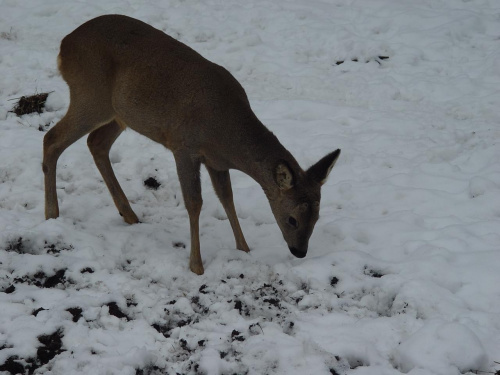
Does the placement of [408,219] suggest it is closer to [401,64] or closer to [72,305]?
[72,305]

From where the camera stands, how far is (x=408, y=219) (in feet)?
20.3

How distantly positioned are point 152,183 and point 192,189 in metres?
1.52

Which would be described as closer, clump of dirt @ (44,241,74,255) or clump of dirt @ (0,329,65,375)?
clump of dirt @ (0,329,65,375)

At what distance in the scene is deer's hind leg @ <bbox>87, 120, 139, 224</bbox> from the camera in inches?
248

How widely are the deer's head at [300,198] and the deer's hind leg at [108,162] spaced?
5.92 feet

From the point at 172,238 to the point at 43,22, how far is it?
21.9ft

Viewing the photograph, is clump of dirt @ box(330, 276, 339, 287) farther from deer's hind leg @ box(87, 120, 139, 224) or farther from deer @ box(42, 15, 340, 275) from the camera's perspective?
deer's hind leg @ box(87, 120, 139, 224)

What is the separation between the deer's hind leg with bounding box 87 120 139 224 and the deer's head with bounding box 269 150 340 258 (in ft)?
5.92

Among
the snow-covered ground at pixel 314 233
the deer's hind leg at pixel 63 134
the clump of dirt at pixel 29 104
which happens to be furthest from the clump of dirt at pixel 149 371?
the clump of dirt at pixel 29 104

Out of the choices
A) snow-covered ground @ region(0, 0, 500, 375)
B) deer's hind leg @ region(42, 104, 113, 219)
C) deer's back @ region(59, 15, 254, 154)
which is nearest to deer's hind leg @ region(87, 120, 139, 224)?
snow-covered ground @ region(0, 0, 500, 375)

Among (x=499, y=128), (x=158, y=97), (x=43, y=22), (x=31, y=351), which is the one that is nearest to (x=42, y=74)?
(x=43, y=22)

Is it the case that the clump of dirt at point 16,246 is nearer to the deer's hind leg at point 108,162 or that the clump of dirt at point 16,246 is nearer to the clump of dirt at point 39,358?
the deer's hind leg at point 108,162

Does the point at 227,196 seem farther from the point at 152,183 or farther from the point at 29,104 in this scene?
the point at 29,104

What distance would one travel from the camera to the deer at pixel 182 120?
534cm
